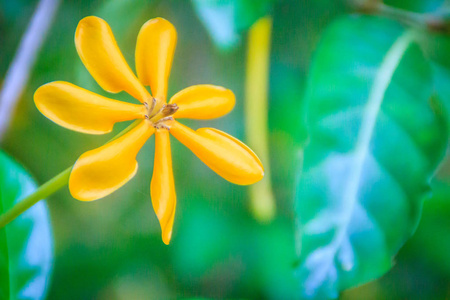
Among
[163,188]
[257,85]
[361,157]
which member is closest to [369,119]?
[361,157]

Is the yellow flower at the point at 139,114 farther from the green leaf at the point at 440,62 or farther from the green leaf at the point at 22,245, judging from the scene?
the green leaf at the point at 440,62

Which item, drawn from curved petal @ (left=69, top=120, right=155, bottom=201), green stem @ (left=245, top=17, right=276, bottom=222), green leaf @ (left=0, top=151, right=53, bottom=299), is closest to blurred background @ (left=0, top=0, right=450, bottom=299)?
green stem @ (left=245, top=17, right=276, bottom=222)

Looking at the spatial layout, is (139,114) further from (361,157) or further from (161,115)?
(361,157)

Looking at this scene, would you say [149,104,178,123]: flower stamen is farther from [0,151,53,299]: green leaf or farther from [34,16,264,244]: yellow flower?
[0,151,53,299]: green leaf

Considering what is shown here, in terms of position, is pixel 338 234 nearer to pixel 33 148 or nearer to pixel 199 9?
pixel 199 9

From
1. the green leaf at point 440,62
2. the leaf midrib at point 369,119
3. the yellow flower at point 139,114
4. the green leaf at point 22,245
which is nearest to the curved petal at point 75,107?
the yellow flower at point 139,114

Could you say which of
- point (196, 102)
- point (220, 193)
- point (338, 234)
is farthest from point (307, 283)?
point (220, 193)
